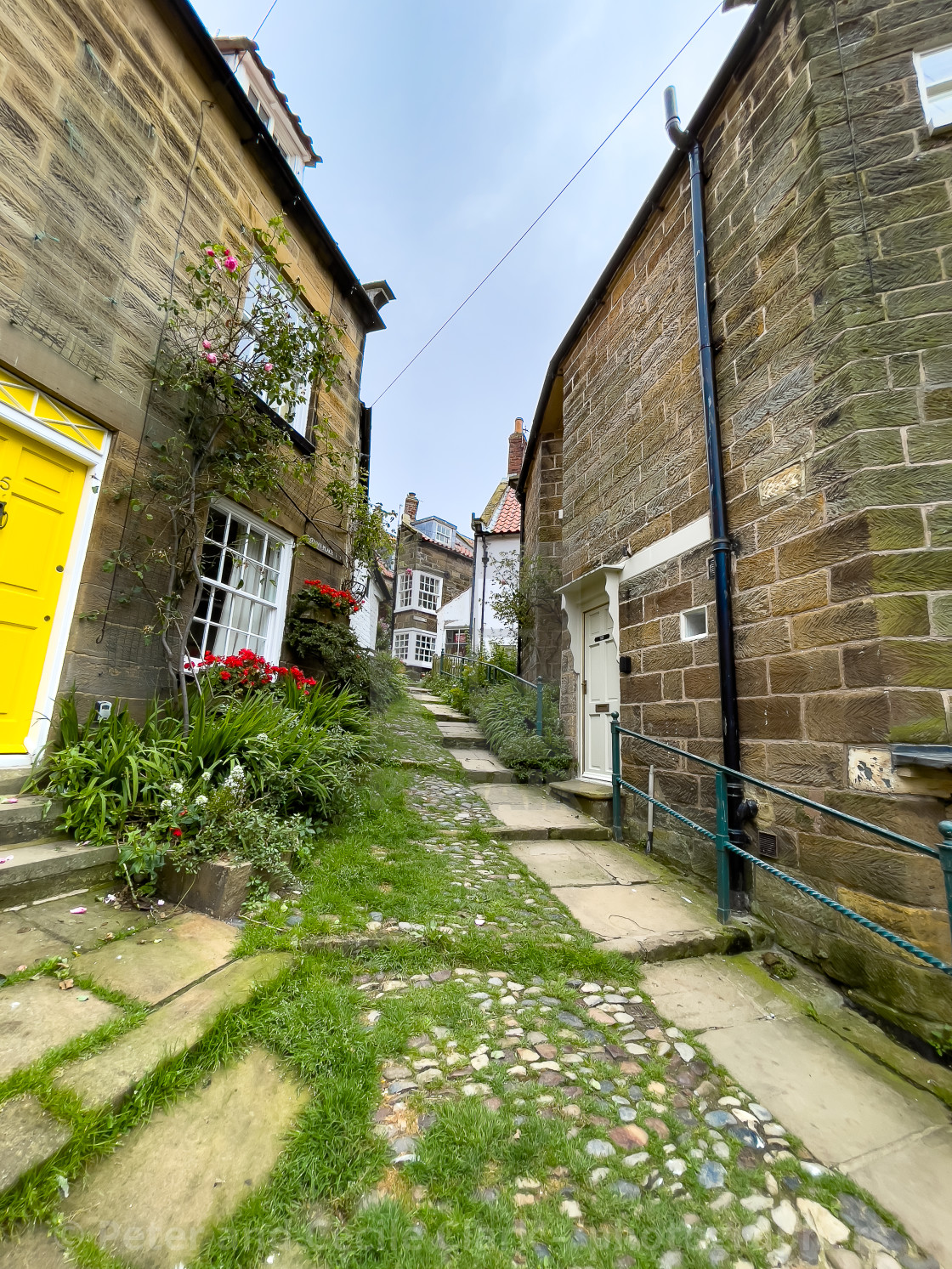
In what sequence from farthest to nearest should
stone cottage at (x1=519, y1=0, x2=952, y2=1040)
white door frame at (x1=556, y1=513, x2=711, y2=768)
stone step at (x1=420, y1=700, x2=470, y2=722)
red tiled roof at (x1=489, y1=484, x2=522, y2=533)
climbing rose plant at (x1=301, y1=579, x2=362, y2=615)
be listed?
red tiled roof at (x1=489, y1=484, x2=522, y2=533) → stone step at (x1=420, y1=700, x2=470, y2=722) → climbing rose plant at (x1=301, y1=579, x2=362, y2=615) → white door frame at (x1=556, y1=513, x2=711, y2=768) → stone cottage at (x1=519, y1=0, x2=952, y2=1040)

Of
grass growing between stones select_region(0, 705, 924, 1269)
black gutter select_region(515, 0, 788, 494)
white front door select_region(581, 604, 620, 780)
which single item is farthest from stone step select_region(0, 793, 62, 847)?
black gutter select_region(515, 0, 788, 494)

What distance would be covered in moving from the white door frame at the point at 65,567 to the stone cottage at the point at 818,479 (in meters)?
4.43

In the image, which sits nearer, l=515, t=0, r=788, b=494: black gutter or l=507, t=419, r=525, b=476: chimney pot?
l=515, t=0, r=788, b=494: black gutter

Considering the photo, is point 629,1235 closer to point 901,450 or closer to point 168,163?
point 901,450

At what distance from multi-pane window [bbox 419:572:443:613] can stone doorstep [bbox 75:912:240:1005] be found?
21140mm

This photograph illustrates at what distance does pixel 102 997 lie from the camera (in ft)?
6.08

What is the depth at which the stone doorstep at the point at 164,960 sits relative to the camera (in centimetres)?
196

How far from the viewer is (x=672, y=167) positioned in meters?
4.67

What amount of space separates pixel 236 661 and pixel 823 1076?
442cm

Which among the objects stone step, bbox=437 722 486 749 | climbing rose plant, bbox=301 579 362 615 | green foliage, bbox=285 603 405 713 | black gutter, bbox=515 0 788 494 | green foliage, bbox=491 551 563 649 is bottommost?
stone step, bbox=437 722 486 749

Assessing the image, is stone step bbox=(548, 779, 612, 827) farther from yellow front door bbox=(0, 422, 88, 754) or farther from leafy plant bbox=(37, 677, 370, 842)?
yellow front door bbox=(0, 422, 88, 754)

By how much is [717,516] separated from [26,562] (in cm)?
464

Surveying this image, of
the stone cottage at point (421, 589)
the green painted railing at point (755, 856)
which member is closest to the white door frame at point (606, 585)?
the green painted railing at point (755, 856)

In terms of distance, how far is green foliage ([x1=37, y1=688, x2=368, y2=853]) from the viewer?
2865 mm
